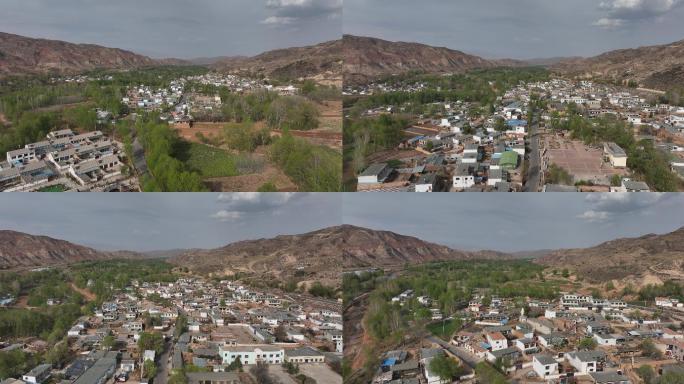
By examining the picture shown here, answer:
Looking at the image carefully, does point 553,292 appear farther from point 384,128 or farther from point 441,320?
point 384,128

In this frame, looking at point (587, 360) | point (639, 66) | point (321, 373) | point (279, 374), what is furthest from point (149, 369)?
point (639, 66)

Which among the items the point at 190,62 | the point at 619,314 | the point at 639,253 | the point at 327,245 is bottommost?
the point at 619,314

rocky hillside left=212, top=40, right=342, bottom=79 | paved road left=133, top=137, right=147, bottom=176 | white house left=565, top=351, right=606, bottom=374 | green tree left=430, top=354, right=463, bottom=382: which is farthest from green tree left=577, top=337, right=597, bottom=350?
paved road left=133, top=137, right=147, bottom=176

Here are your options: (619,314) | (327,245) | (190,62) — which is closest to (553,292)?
(619,314)

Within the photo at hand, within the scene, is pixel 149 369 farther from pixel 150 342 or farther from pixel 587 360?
pixel 587 360

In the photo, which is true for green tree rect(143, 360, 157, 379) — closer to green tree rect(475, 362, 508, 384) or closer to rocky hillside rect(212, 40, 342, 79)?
rocky hillside rect(212, 40, 342, 79)

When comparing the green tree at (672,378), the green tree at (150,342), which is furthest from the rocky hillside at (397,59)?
the green tree at (672,378)

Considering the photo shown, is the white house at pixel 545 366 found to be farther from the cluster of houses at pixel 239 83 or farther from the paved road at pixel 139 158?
the paved road at pixel 139 158
